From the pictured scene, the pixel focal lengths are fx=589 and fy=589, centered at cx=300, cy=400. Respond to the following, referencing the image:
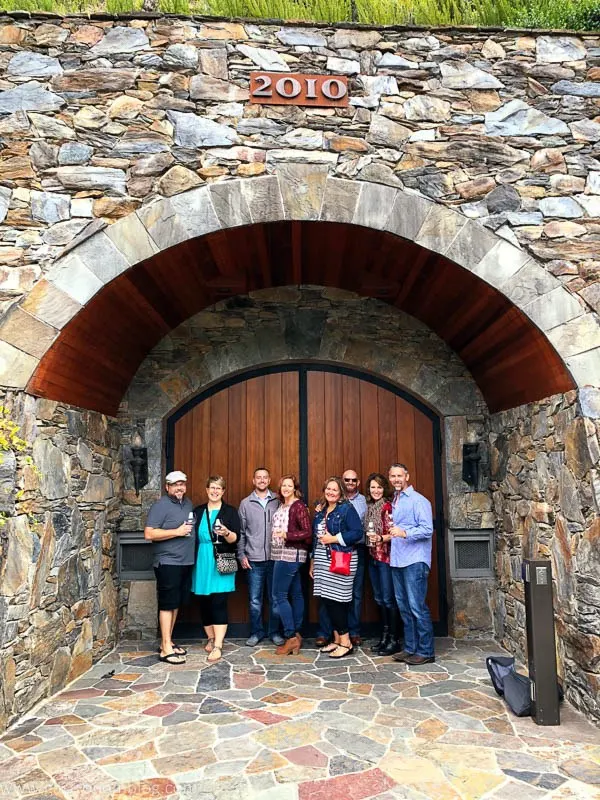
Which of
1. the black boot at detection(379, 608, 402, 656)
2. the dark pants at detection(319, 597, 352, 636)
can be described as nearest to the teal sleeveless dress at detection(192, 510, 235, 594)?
the dark pants at detection(319, 597, 352, 636)

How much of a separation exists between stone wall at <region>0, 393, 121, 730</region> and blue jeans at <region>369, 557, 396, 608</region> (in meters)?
2.04

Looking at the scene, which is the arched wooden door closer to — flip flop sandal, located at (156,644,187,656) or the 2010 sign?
flip flop sandal, located at (156,644,187,656)

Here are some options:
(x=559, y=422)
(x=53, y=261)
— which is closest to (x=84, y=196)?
(x=53, y=261)

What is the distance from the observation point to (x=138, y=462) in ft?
15.9

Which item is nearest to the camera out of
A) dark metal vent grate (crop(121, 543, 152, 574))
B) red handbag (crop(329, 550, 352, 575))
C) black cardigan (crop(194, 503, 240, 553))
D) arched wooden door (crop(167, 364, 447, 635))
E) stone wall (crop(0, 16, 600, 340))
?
stone wall (crop(0, 16, 600, 340))

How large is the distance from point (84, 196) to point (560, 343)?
3.09 m

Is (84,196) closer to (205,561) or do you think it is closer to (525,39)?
(205,561)

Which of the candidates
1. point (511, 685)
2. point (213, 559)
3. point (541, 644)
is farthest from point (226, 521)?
point (541, 644)

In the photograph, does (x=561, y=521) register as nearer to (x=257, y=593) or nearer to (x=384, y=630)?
(x=384, y=630)

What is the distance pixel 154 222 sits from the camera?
367 centimetres

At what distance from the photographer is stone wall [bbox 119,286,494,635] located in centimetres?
488

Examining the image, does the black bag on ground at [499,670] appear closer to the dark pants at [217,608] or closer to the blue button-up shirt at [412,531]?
the blue button-up shirt at [412,531]

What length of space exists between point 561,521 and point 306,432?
2188mm

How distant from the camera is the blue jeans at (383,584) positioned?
4.39m
